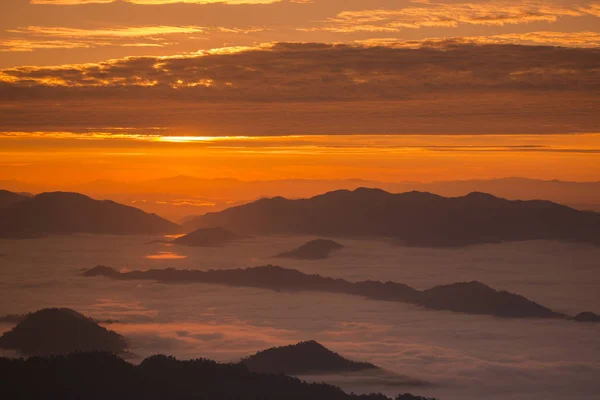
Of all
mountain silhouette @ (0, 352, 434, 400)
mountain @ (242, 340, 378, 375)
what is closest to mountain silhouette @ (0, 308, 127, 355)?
mountain @ (242, 340, 378, 375)

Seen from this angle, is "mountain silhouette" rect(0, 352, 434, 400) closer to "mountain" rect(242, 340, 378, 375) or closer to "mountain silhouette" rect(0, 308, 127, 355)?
"mountain" rect(242, 340, 378, 375)

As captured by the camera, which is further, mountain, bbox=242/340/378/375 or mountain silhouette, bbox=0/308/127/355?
mountain silhouette, bbox=0/308/127/355

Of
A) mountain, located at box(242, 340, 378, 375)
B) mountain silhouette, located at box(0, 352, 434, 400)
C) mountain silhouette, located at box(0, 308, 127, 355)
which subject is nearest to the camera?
mountain silhouette, located at box(0, 352, 434, 400)

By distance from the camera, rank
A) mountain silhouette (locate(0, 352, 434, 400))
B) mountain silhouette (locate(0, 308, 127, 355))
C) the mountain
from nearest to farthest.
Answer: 1. mountain silhouette (locate(0, 352, 434, 400))
2. the mountain
3. mountain silhouette (locate(0, 308, 127, 355))

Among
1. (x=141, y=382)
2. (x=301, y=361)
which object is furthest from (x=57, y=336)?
(x=141, y=382)

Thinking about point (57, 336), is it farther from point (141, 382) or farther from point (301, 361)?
point (141, 382)

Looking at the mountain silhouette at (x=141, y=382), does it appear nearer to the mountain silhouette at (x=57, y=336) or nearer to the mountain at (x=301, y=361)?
the mountain at (x=301, y=361)

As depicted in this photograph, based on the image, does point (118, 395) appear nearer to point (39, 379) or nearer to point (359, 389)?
point (39, 379)
